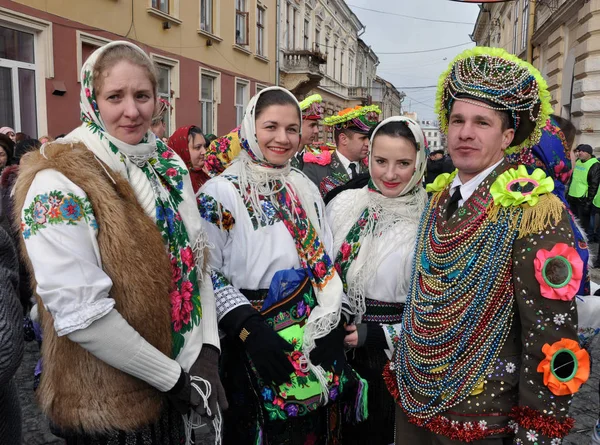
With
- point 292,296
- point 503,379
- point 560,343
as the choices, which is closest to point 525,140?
point 560,343

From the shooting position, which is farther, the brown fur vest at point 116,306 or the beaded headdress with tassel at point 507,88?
the beaded headdress with tassel at point 507,88

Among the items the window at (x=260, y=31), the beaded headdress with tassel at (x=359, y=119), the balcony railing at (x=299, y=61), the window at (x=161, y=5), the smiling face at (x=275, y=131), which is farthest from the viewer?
the balcony railing at (x=299, y=61)

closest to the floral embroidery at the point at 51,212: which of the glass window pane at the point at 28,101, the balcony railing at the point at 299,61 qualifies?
the glass window pane at the point at 28,101

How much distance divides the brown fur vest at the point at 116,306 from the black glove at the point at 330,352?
70 centimetres

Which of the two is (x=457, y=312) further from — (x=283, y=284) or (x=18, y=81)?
(x=18, y=81)

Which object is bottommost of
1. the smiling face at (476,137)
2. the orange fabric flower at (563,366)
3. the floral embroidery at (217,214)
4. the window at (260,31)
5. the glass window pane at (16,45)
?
the orange fabric flower at (563,366)

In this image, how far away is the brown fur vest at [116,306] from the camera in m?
1.43

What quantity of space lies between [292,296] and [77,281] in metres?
0.90

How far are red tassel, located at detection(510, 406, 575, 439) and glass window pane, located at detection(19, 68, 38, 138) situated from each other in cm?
884

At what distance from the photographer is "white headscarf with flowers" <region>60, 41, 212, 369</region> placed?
1.56m

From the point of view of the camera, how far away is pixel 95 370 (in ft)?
4.75

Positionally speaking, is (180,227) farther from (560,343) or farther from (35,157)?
(560,343)

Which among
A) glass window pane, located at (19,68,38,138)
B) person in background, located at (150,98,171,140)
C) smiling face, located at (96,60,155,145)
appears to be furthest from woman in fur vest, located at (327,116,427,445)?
glass window pane, located at (19,68,38,138)

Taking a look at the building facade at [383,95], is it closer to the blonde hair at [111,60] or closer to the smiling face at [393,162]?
the smiling face at [393,162]
